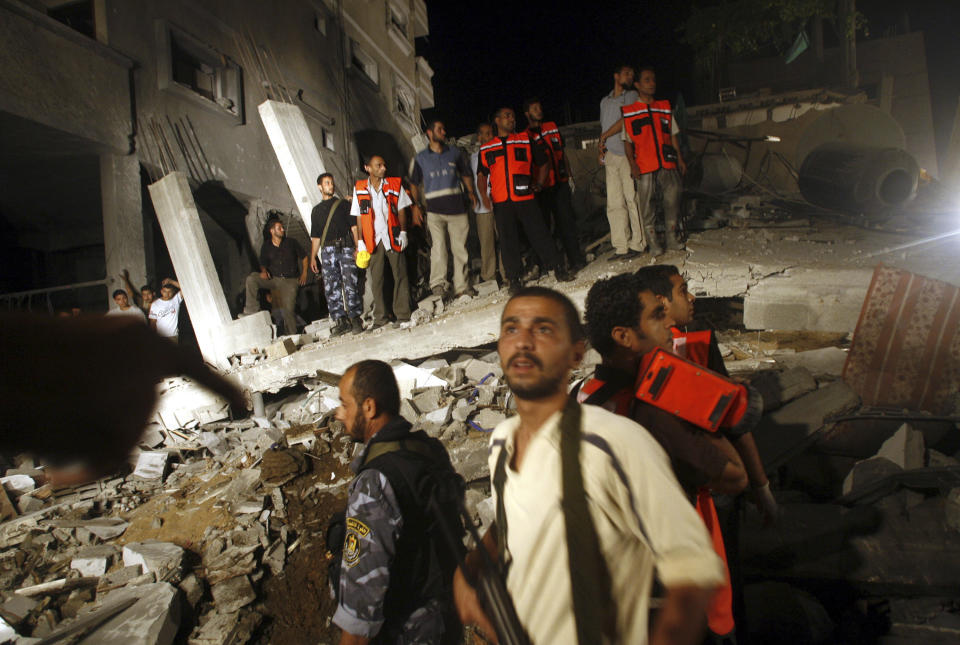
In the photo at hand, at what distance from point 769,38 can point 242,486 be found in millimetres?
20837

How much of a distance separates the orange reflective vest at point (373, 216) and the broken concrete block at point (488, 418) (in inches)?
93.5

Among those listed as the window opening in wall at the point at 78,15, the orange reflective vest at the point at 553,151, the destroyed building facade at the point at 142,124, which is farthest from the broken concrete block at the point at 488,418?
the window opening in wall at the point at 78,15

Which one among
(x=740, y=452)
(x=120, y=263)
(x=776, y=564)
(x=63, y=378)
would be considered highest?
(x=120, y=263)

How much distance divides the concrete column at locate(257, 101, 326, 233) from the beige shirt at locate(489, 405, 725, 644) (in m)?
7.60

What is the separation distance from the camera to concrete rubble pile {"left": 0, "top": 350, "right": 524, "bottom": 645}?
10.3 feet

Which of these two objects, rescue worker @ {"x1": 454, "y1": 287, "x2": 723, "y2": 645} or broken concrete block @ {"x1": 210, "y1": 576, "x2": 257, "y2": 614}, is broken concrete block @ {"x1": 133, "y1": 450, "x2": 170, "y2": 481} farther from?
rescue worker @ {"x1": 454, "y1": 287, "x2": 723, "y2": 645}

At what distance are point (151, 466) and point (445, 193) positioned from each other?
14.5 ft

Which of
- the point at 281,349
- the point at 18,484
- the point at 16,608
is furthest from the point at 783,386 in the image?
the point at 18,484

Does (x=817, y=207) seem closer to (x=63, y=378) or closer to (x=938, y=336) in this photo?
(x=938, y=336)

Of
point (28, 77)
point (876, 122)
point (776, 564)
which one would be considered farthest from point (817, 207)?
point (28, 77)

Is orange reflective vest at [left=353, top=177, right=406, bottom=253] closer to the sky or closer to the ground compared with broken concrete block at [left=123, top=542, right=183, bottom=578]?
closer to the sky

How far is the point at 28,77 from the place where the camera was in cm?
625

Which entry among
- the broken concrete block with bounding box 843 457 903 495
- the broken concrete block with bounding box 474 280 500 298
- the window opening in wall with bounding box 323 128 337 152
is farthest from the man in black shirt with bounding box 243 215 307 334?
the broken concrete block with bounding box 843 457 903 495

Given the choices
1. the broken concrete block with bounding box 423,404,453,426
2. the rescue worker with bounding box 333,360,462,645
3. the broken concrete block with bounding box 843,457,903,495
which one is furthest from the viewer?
the broken concrete block with bounding box 423,404,453,426
